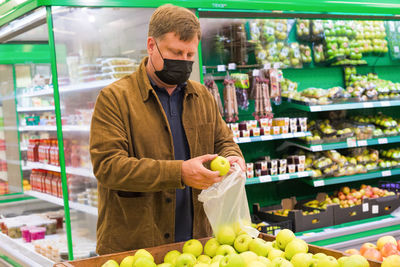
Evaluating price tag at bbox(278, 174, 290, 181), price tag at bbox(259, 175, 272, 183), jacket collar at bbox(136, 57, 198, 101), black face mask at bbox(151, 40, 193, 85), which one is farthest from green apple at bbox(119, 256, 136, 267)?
price tag at bbox(278, 174, 290, 181)

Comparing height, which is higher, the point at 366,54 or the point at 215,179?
the point at 366,54

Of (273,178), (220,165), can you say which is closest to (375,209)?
(273,178)

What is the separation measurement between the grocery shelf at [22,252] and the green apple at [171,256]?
2.23m

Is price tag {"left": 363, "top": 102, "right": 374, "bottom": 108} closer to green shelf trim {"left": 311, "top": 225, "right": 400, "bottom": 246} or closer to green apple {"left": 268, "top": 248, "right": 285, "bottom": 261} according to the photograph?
green shelf trim {"left": 311, "top": 225, "right": 400, "bottom": 246}

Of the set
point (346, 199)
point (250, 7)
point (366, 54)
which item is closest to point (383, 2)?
point (366, 54)

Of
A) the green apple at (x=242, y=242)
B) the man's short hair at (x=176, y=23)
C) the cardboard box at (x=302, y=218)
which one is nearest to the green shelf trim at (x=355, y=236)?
the cardboard box at (x=302, y=218)

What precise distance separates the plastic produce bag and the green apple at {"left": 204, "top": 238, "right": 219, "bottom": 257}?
0.30 ft

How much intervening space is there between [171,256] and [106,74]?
231cm

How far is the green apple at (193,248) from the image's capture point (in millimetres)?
1942

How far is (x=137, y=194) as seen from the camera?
2129 mm

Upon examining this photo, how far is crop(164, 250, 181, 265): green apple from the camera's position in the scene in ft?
6.16

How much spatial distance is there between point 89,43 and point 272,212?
226 cm

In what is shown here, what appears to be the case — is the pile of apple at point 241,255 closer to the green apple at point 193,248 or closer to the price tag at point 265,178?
the green apple at point 193,248

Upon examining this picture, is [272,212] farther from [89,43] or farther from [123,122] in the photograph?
[123,122]
